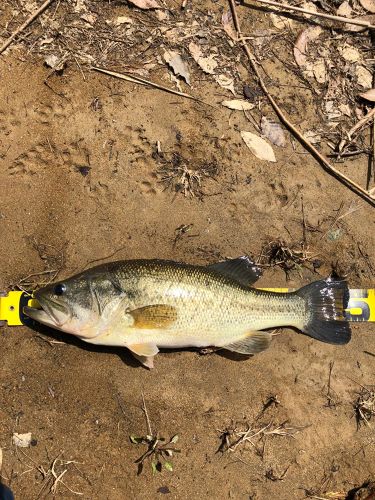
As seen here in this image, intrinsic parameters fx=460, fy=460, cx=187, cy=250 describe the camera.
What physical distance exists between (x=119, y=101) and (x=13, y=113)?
40.1 inches

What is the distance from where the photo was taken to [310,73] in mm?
4883

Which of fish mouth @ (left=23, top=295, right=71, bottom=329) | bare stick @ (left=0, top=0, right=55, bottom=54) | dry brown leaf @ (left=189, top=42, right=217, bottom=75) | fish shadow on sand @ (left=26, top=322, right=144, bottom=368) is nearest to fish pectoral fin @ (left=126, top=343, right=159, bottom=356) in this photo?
fish shadow on sand @ (left=26, top=322, right=144, bottom=368)

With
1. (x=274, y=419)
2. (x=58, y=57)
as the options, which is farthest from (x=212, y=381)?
(x=58, y=57)

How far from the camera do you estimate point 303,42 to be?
193 inches

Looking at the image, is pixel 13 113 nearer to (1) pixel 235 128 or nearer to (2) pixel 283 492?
(1) pixel 235 128

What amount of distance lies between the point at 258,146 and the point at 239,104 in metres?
0.47

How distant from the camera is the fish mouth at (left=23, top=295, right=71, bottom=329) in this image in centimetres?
383

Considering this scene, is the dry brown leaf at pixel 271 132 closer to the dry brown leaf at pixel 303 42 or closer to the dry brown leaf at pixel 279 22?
the dry brown leaf at pixel 303 42

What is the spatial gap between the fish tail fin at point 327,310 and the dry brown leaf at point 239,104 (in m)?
1.92

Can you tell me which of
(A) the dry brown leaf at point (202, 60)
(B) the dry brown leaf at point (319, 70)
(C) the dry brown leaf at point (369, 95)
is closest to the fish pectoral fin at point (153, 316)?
(A) the dry brown leaf at point (202, 60)

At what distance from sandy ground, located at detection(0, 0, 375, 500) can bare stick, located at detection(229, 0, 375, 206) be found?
0.31ft

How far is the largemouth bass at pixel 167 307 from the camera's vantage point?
3.87 metres

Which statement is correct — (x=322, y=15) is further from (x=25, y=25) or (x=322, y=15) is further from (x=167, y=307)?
(x=167, y=307)

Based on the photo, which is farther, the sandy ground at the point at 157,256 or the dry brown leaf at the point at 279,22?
the dry brown leaf at the point at 279,22
